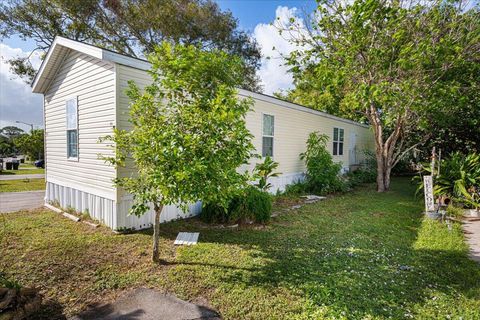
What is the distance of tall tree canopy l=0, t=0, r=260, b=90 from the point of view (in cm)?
1134

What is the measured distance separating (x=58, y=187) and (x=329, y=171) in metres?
8.63

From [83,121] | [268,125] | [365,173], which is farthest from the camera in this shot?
[365,173]

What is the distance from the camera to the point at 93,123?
5.38m

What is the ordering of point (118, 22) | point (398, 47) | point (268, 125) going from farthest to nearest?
1. point (118, 22)
2. point (268, 125)
3. point (398, 47)

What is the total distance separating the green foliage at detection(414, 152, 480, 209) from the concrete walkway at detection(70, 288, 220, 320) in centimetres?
729

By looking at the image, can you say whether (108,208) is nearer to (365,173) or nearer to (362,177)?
(362,177)

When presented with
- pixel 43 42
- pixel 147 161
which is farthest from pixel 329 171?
pixel 43 42

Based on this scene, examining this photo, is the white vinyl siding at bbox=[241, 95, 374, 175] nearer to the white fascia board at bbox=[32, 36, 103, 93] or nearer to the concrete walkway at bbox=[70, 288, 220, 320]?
the white fascia board at bbox=[32, 36, 103, 93]

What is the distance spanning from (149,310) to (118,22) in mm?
14037

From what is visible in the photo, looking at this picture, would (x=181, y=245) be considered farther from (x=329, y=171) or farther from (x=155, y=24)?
(x=155, y=24)

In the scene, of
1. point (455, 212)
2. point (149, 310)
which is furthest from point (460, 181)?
point (149, 310)

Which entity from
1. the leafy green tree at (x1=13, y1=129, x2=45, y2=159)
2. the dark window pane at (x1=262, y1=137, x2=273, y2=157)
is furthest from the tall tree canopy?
the leafy green tree at (x1=13, y1=129, x2=45, y2=159)

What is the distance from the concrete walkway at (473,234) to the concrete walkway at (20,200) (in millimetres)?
9972

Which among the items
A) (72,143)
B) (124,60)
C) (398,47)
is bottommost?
(72,143)
